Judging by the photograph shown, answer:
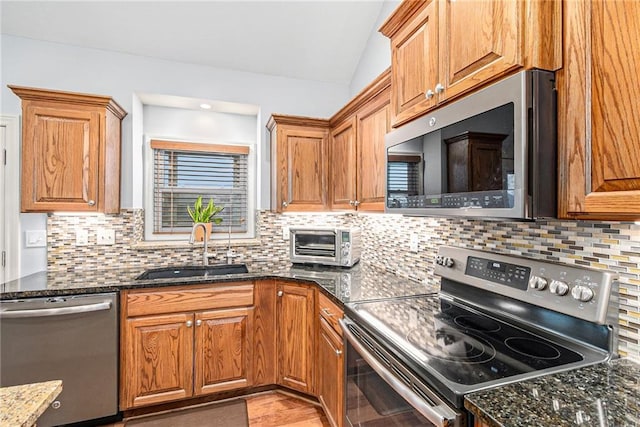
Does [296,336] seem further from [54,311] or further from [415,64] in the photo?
[415,64]

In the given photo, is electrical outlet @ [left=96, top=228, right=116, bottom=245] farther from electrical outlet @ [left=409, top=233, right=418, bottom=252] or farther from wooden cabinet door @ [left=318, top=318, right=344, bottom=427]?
electrical outlet @ [left=409, top=233, right=418, bottom=252]

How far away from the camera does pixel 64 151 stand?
211 centimetres

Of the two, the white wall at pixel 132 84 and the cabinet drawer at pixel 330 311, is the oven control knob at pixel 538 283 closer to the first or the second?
the cabinet drawer at pixel 330 311

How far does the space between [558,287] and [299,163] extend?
1.98m

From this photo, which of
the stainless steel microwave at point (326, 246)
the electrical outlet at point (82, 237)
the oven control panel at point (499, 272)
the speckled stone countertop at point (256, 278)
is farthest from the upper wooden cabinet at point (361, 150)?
the electrical outlet at point (82, 237)

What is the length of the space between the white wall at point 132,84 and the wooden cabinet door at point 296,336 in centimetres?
99

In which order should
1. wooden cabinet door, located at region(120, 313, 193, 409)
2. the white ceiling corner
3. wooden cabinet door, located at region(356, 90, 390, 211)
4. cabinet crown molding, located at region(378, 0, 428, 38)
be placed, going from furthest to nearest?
the white ceiling corner → wooden cabinet door, located at region(120, 313, 193, 409) → wooden cabinet door, located at region(356, 90, 390, 211) → cabinet crown molding, located at region(378, 0, 428, 38)

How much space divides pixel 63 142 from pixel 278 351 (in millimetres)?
2065

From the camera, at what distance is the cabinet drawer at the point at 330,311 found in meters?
1.68

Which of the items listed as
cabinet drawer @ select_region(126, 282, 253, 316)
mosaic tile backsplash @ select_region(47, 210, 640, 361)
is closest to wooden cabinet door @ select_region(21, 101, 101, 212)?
mosaic tile backsplash @ select_region(47, 210, 640, 361)

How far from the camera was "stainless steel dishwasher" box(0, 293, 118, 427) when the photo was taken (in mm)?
1794

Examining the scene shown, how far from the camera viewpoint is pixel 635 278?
956mm

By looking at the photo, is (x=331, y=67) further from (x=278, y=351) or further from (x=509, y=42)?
(x=278, y=351)

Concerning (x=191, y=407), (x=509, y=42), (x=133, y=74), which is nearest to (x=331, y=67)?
(x=133, y=74)
